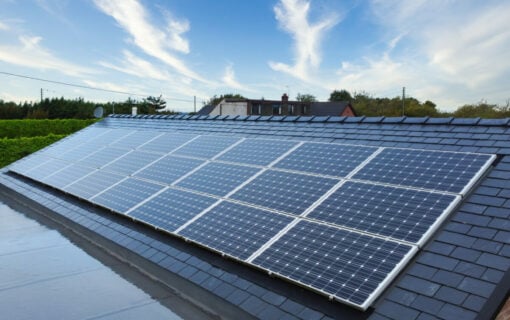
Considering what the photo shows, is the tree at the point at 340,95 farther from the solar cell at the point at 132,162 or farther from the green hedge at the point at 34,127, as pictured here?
the solar cell at the point at 132,162

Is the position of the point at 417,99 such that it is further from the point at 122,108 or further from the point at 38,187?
the point at 38,187

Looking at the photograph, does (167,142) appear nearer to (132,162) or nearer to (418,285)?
(132,162)

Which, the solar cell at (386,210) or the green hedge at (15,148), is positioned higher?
the solar cell at (386,210)

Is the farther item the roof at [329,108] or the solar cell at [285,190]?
the roof at [329,108]

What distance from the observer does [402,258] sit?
544cm

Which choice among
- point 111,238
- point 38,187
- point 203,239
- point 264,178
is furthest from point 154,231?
point 38,187

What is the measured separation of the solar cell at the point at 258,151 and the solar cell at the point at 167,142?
9.23 feet

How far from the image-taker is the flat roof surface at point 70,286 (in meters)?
6.05

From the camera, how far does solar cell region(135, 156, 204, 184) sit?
10742mm

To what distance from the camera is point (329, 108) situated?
82.5 m

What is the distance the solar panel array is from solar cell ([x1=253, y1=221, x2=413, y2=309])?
0.02m

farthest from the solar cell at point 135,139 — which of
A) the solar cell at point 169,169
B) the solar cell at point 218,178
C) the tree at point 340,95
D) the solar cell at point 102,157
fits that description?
the tree at point 340,95

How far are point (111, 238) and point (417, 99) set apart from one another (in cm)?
8722

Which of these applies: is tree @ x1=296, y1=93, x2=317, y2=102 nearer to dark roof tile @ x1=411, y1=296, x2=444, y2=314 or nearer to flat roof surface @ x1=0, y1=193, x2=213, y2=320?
flat roof surface @ x1=0, y1=193, x2=213, y2=320
